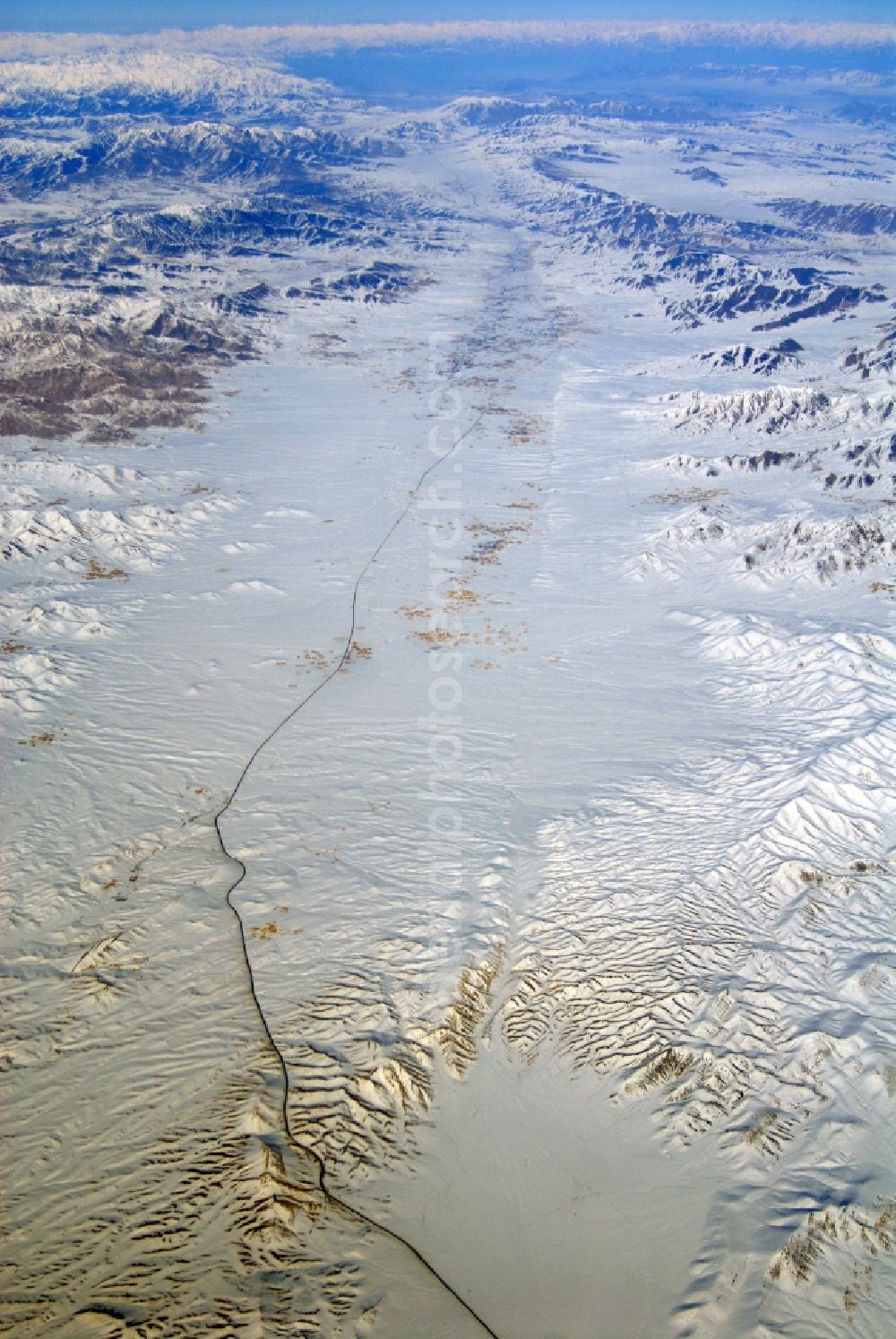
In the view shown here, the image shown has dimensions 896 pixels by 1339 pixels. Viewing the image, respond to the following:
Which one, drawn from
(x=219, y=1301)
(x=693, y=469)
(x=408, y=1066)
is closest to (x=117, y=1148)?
(x=219, y=1301)

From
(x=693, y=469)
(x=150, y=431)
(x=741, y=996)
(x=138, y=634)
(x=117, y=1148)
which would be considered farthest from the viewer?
(x=150, y=431)

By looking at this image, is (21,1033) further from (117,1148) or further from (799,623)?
(799,623)

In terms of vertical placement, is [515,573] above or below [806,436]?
below

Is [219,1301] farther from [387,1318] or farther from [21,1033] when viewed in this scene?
[21,1033]

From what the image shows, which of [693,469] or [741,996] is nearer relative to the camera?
[741,996]

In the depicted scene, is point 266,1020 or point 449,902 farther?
point 449,902

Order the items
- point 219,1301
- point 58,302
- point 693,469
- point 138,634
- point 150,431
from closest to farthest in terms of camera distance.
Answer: point 219,1301, point 138,634, point 693,469, point 150,431, point 58,302

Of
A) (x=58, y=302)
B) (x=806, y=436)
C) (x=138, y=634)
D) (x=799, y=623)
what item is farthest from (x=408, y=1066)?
(x=58, y=302)
